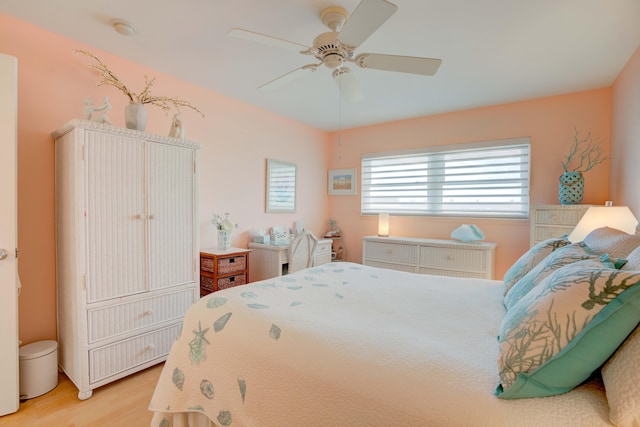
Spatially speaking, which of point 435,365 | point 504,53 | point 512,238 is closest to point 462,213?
point 512,238

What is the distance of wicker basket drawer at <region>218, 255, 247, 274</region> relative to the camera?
2815mm

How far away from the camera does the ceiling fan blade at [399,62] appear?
68.0 inches

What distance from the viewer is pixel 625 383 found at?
0.68 metres

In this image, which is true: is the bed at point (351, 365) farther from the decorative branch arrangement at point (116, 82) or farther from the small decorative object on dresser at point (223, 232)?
the decorative branch arrangement at point (116, 82)

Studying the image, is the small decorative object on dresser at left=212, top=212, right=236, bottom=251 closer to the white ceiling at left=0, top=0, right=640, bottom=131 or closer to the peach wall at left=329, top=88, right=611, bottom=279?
the white ceiling at left=0, top=0, right=640, bottom=131

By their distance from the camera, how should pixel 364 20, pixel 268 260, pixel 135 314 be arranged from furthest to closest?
pixel 268 260 < pixel 135 314 < pixel 364 20

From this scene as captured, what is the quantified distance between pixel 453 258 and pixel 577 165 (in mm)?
1541


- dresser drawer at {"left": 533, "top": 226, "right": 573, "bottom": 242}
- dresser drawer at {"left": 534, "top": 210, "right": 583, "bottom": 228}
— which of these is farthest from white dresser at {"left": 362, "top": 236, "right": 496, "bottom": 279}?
dresser drawer at {"left": 534, "top": 210, "right": 583, "bottom": 228}

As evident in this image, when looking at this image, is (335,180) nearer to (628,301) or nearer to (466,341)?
(466,341)

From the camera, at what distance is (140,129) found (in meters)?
2.19

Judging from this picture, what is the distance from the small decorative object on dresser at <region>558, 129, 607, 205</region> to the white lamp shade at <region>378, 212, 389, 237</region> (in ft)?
6.06

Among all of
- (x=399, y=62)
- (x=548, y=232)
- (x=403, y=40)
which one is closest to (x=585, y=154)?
(x=548, y=232)

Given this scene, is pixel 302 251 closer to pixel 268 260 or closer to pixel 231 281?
pixel 268 260

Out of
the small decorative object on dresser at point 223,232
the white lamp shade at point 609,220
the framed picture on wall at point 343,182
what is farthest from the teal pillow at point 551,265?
the framed picture on wall at point 343,182
